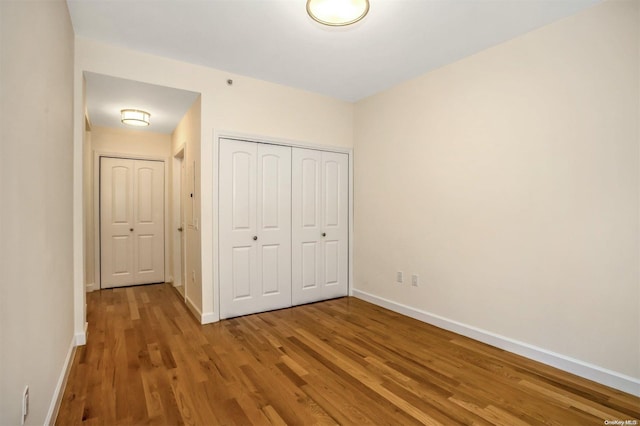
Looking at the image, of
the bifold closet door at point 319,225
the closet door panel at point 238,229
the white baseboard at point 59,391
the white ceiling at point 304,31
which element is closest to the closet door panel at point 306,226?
the bifold closet door at point 319,225

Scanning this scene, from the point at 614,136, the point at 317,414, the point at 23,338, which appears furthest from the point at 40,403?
the point at 614,136

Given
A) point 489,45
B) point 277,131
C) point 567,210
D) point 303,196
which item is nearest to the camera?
point 567,210

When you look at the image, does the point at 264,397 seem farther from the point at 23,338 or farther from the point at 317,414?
the point at 23,338

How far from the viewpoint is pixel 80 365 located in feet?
8.19

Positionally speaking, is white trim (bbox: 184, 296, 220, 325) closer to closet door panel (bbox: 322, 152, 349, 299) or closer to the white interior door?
closet door panel (bbox: 322, 152, 349, 299)

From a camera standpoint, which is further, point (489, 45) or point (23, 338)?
point (489, 45)

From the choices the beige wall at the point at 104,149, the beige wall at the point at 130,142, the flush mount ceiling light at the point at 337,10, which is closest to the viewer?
the flush mount ceiling light at the point at 337,10

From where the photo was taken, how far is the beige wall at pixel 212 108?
9.76 feet

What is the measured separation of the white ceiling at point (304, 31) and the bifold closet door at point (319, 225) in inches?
46.9

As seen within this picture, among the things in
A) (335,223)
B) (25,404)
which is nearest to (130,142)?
(335,223)

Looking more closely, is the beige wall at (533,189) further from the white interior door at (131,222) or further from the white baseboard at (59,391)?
the white interior door at (131,222)

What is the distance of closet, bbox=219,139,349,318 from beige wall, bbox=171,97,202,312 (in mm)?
275

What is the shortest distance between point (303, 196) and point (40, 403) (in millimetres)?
3097

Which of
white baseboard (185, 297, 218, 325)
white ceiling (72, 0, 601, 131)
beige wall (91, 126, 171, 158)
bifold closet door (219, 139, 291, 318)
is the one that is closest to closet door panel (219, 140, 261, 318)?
bifold closet door (219, 139, 291, 318)
